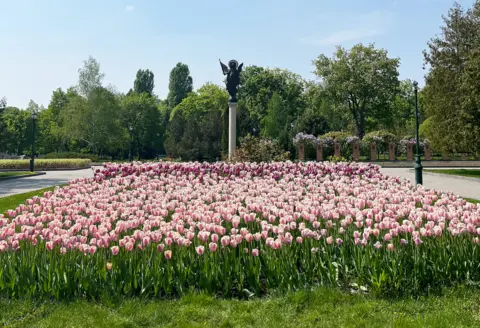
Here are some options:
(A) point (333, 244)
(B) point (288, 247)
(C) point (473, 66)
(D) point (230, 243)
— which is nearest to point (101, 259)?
(D) point (230, 243)

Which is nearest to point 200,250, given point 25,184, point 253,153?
point 253,153

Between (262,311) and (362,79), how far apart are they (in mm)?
53183

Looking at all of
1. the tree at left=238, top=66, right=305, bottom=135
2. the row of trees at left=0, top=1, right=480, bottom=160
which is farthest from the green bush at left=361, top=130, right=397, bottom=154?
the tree at left=238, top=66, right=305, bottom=135

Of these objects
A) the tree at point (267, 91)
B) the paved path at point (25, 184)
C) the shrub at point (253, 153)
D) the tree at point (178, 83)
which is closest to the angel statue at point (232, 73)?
the shrub at point (253, 153)

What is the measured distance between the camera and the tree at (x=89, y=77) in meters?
57.2

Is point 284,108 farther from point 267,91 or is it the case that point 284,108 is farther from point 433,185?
point 433,185

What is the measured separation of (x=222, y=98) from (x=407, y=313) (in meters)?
63.4

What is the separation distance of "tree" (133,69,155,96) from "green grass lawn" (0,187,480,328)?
89969 mm

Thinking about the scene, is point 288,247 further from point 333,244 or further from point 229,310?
point 229,310

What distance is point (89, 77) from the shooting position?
2261 inches

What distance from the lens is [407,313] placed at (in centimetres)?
415

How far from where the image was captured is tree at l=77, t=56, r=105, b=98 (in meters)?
57.2

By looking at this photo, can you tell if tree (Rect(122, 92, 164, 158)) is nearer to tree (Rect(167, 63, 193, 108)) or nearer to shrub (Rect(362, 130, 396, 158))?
tree (Rect(167, 63, 193, 108))

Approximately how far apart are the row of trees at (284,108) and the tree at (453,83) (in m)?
0.06
